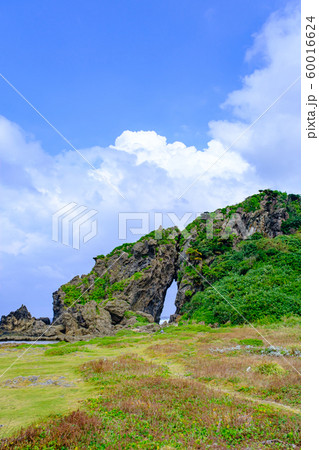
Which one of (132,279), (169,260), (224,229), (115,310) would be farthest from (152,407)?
(169,260)

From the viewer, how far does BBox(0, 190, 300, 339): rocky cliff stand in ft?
199

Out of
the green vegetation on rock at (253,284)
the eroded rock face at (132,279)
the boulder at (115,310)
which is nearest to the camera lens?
the green vegetation on rock at (253,284)

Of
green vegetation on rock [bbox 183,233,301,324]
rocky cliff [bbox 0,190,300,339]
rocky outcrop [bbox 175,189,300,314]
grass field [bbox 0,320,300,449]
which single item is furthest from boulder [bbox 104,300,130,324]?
grass field [bbox 0,320,300,449]

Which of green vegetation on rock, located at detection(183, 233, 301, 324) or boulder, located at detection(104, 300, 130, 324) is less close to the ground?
green vegetation on rock, located at detection(183, 233, 301, 324)

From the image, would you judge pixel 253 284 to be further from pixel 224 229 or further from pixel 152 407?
pixel 152 407

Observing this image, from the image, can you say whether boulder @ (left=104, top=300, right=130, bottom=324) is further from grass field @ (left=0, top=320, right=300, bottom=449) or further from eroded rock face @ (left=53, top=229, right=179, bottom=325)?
grass field @ (left=0, top=320, right=300, bottom=449)

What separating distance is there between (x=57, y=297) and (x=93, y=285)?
1351 cm

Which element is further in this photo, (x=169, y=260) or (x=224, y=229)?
(x=169, y=260)

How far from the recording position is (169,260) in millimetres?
69500

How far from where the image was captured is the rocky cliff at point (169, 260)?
199 ft

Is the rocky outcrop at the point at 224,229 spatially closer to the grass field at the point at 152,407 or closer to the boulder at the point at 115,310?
the boulder at the point at 115,310

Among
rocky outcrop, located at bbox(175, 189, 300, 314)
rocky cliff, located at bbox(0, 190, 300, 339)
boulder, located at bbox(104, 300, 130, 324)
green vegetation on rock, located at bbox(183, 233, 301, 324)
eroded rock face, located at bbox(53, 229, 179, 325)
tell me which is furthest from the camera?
eroded rock face, located at bbox(53, 229, 179, 325)

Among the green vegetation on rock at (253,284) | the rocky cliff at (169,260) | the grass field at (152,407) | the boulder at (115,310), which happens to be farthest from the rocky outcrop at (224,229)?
the grass field at (152,407)
